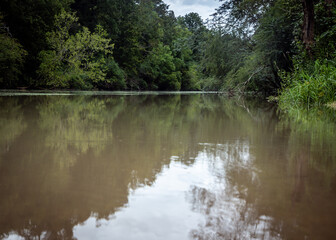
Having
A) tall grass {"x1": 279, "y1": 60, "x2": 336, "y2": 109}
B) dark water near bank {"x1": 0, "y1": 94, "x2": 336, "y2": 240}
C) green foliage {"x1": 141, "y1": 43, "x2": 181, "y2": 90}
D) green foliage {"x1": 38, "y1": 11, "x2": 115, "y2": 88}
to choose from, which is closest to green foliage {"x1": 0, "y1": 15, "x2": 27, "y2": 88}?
green foliage {"x1": 38, "y1": 11, "x2": 115, "y2": 88}

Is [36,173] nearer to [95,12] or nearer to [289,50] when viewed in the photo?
[289,50]

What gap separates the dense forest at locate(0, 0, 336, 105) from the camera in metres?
7.89

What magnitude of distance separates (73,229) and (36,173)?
1.99 ft

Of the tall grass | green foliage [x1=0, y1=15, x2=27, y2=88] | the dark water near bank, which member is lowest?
the dark water near bank

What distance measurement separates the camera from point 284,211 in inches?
37.7

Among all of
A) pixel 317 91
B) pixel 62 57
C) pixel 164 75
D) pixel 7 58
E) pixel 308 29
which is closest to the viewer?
pixel 317 91

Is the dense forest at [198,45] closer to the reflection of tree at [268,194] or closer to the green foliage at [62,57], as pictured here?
the green foliage at [62,57]

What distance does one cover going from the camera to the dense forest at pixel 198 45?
25.9 feet

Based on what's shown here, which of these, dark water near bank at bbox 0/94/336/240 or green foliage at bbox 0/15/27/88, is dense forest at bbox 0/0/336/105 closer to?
green foliage at bbox 0/15/27/88

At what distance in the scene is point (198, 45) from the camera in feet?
54.5

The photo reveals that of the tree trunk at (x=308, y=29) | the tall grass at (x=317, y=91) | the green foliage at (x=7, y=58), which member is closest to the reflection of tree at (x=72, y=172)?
the tall grass at (x=317, y=91)

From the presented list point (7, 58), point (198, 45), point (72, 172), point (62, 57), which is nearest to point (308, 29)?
point (72, 172)

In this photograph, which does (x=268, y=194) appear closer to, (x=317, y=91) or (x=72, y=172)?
(x=72, y=172)

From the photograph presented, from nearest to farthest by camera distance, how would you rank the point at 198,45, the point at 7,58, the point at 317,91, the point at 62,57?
the point at 317,91 → the point at 7,58 → the point at 198,45 → the point at 62,57
